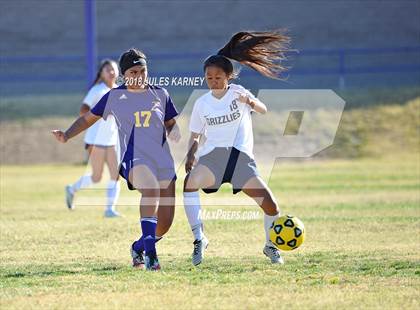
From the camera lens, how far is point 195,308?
5887 mm

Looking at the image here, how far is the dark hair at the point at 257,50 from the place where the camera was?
829 centimetres

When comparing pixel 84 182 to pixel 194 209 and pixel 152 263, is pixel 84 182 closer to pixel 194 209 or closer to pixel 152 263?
pixel 194 209

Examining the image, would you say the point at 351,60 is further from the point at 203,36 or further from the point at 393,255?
the point at 393,255

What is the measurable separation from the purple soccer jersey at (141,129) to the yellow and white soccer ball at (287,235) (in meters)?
1.00

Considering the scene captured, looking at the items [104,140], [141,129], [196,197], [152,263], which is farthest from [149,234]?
[104,140]

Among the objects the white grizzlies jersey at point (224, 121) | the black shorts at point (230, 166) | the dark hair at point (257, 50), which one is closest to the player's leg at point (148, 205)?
the black shorts at point (230, 166)

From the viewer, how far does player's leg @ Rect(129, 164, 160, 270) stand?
24.6 ft

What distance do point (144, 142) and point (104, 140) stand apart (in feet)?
16.0

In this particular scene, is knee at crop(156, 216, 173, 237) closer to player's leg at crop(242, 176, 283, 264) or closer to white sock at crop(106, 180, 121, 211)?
player's leg at crop(242, 176, 283, 264)

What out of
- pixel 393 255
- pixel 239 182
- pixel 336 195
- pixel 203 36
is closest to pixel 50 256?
pixel 239 182

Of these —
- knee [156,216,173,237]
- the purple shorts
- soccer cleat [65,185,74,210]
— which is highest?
the purple shorts

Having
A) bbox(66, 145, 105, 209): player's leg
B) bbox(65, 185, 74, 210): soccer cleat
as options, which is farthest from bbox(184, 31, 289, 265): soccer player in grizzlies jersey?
bbox(65, 185, 74, 210): soccer cleat

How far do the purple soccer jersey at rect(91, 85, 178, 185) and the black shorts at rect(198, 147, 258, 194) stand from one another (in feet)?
1.17

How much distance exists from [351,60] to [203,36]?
4.44 meters
